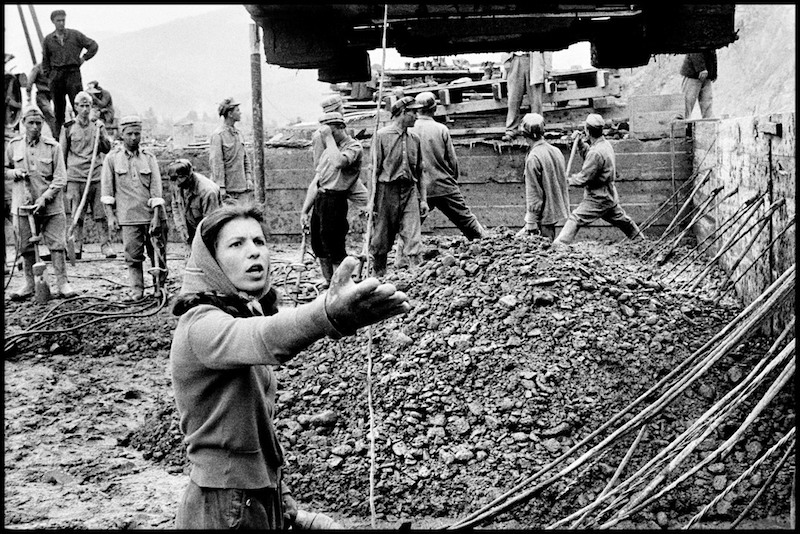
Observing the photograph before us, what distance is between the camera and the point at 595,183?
1081 centimetres

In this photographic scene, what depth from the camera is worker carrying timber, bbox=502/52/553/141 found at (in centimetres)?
1389

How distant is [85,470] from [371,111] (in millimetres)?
10287

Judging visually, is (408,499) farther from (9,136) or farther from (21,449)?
(9,136)

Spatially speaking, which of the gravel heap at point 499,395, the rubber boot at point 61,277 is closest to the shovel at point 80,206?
the rubber boot at point 61,277

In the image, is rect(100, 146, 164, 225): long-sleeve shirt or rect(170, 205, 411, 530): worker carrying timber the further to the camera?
rect(100, 146, 164, 225): long-sleeve shirt

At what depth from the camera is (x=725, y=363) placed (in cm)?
649

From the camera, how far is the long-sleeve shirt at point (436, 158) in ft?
32.8

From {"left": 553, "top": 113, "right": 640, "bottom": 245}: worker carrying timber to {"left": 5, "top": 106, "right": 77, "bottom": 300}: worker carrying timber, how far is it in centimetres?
599

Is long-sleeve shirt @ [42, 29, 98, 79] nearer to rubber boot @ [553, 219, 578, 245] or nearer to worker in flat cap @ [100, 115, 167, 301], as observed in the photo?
worker in flat cap @ [100, 115, 167, 301]

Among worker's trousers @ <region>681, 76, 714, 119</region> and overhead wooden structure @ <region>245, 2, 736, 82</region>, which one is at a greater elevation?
worker's trousers @ <region>681, 76, 714, 119</region>

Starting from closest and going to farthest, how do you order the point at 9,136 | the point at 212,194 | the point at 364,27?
the point at 364,27 → the point at 212,194 → the point at 9,136

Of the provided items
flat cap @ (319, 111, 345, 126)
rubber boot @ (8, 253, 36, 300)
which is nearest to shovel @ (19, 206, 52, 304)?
rubber boot @ (8, 253, 36, 300)

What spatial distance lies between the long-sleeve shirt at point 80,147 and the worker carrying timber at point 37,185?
1856 mm

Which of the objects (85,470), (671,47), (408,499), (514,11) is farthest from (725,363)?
(85,470)
